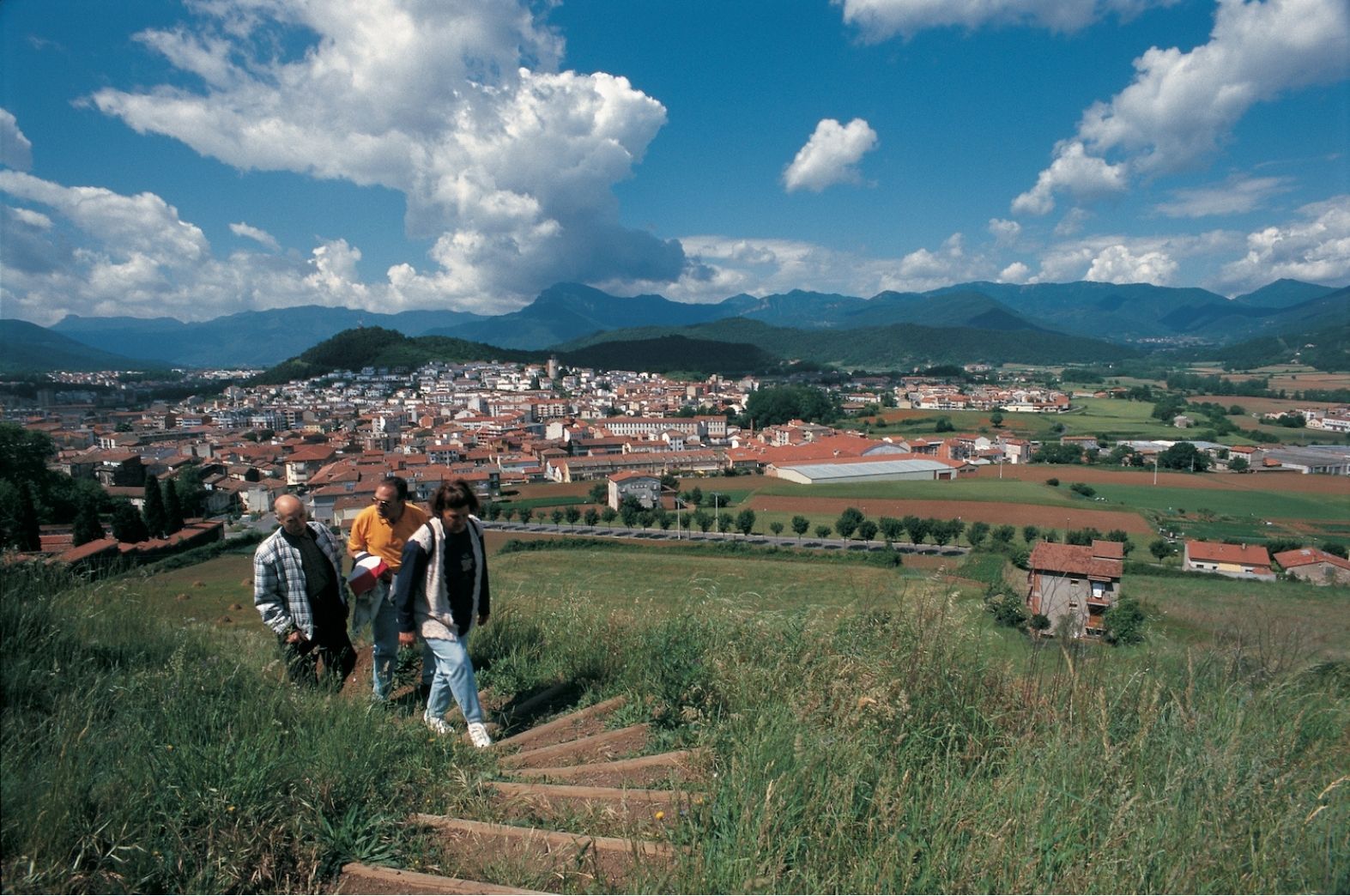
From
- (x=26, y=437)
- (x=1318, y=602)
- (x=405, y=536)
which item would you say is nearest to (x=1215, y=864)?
(x=405, y=536)

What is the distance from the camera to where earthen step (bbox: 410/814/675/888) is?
5.90 feet

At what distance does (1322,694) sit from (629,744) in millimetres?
2567

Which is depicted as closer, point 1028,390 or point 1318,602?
point 1318,602

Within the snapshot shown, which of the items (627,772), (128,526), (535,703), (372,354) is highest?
(372,354)

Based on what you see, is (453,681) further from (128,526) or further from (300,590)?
(128,526)

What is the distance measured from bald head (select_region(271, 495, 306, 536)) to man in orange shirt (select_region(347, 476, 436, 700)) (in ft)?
1.16

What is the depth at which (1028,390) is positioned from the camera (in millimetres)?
96438

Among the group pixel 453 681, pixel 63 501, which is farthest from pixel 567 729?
pixel 63 501

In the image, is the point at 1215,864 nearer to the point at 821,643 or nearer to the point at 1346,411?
the point at 821,643

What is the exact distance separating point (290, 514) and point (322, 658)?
0.74 metres

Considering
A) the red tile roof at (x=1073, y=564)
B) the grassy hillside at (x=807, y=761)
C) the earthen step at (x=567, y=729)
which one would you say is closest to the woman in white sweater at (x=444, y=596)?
the earthen step at (x=567, y=729)

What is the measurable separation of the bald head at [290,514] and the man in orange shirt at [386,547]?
1.16 ft

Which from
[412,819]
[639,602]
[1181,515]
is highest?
[412,819]

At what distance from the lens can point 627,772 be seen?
253cm
